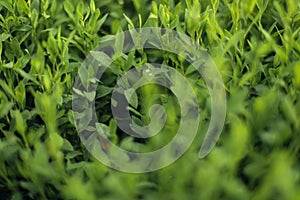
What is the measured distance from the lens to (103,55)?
199 cm

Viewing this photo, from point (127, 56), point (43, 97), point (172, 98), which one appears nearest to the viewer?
point (43, 97)

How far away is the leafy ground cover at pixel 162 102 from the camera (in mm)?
1416

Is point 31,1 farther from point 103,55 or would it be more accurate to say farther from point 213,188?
point 213,188

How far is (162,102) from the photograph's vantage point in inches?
73.6

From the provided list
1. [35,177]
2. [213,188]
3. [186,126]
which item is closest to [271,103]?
[186,126]

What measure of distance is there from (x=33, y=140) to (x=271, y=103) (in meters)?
0.72

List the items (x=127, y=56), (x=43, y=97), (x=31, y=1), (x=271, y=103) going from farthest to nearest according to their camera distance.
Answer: (x=31, y=1) → (x=127, y=56) → (x=43, y=97) → (x=271, y=103)

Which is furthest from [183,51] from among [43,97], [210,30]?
[43,97]

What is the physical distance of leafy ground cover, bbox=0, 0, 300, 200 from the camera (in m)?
1.42

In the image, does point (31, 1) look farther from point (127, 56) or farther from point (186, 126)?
point (186, 126)

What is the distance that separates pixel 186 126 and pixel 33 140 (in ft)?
1.56

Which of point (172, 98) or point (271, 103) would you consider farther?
point (172, 98)

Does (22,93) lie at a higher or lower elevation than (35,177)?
higher

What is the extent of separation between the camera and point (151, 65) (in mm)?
2008
